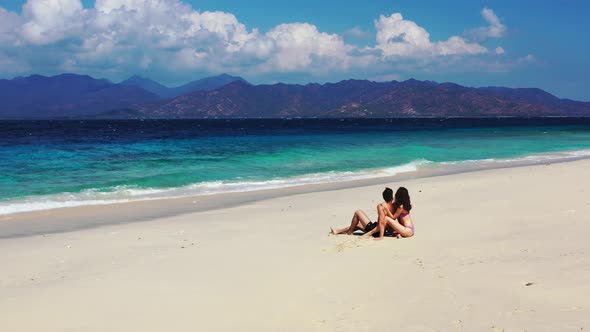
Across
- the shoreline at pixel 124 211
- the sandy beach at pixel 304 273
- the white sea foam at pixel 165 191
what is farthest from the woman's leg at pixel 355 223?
the white sea foam at pixel 165 191

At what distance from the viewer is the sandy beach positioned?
5613 millimetres

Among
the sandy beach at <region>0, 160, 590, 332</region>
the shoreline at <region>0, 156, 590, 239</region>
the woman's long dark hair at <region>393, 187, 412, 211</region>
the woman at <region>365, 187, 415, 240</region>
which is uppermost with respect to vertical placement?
the woman's long dark hair at <region>393, 187, 412, 211</region>

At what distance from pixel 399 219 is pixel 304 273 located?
3.20m

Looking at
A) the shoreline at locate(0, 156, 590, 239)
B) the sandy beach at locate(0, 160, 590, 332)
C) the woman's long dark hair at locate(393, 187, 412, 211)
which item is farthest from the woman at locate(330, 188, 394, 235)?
the shoreline at locate(0, 156, 590, 239)

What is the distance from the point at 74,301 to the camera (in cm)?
643

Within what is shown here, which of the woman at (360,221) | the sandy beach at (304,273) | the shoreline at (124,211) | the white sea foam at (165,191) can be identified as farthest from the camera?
the white sea foam at (165,191)

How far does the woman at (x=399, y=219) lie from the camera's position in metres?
9.59

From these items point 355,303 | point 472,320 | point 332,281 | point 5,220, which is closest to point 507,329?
point 472,320

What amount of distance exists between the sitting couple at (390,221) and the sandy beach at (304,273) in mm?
318

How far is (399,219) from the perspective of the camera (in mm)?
9906

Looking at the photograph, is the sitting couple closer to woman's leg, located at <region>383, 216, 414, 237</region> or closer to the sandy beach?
woman's leg, located at <region>383, 216, 414, 237</region>

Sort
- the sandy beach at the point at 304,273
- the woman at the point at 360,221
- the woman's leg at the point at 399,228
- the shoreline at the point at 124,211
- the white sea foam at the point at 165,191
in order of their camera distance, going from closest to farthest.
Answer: the sandy beach at the point at 304,273
the woman's leg at the point at 399,228
the woman at the point at 360,221
the shoreline at the point at 124,211
the white sea foam at the point at 165,191

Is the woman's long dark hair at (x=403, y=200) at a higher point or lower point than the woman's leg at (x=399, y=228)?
higher

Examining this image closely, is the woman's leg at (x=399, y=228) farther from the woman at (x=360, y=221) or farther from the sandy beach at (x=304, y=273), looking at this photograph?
the woman at (x=360, y=221)
